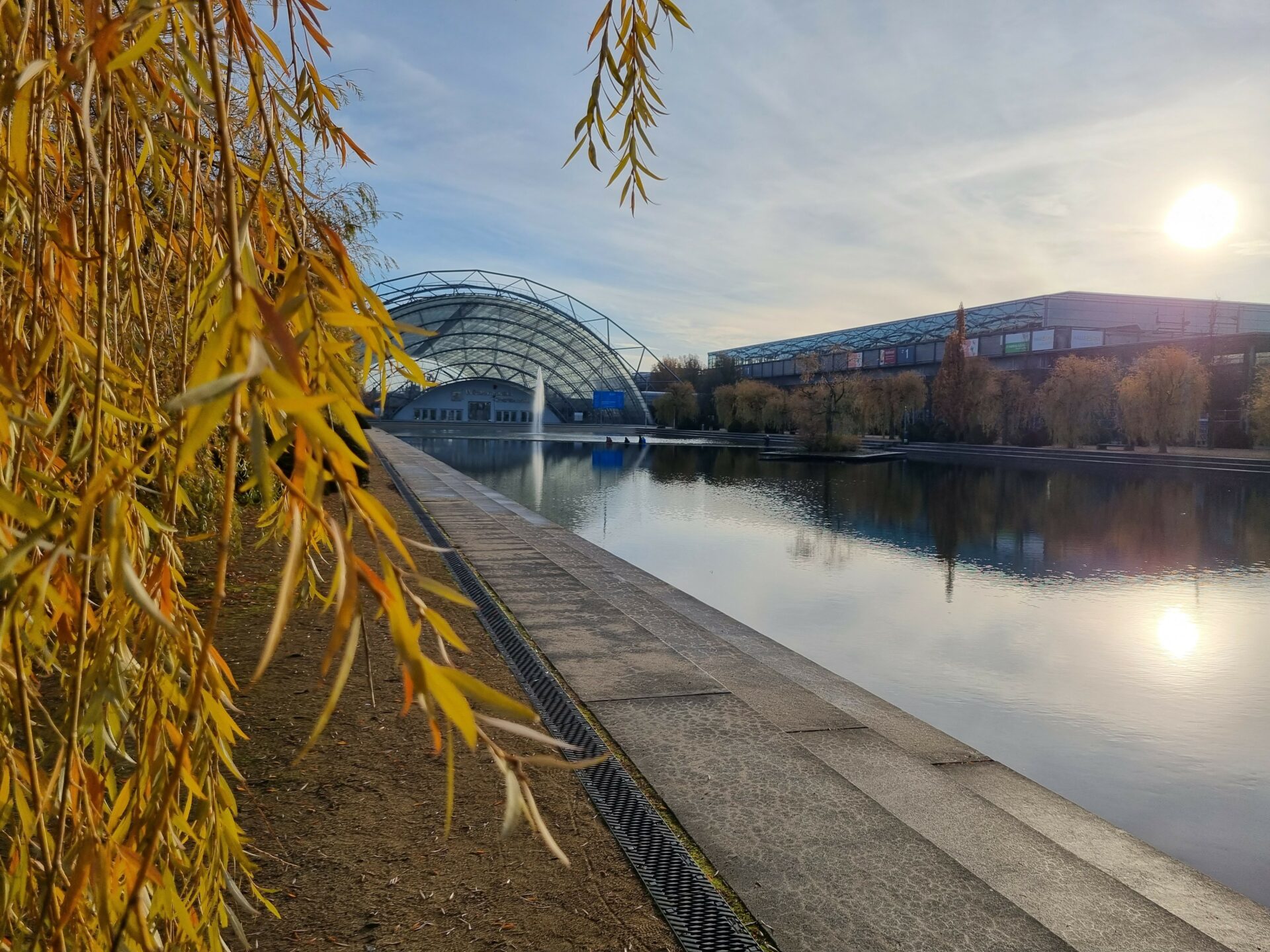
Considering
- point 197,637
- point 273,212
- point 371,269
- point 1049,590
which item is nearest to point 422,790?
point 197,637

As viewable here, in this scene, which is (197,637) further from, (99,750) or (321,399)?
(321,399)

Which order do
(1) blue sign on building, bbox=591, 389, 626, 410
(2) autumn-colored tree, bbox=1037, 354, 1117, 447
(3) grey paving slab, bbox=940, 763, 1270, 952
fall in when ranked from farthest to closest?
(1) blue sign on building, bbox=591, 389, 626, 410 → (2) autumn-colored tree, bbox=1037, 354, 1117, 447 → (3) grey paving slab, bbox=940, 763, 1270, 952

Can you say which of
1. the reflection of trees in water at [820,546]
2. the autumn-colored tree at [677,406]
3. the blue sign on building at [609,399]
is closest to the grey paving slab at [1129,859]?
the reflection of trees in water at [820,546]

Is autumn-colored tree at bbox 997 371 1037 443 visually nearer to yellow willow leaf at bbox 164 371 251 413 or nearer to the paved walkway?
the paved walkway

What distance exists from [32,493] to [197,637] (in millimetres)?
344

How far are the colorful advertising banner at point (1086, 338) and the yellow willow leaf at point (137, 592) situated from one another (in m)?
65.6

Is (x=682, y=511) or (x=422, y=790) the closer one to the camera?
(x=422, y=790)

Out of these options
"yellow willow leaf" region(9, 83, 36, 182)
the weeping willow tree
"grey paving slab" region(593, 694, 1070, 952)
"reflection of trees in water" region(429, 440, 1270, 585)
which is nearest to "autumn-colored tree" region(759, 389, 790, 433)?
"reflection of trees in water" region(429, 440, 1270, 585)

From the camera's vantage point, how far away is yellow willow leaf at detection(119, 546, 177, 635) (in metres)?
0.62

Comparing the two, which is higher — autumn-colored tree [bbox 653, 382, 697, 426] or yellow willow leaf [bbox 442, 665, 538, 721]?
autumn-colored tree [bbox 653, 382, 697, 426]

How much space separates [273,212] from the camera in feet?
5.30

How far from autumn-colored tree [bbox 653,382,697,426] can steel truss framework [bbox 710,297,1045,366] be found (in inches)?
365

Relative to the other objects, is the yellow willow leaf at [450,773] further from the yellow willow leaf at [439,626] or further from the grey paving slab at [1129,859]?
the grey paving slab at [1129,859]

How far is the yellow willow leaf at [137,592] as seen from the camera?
0.62 m
